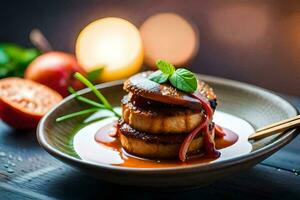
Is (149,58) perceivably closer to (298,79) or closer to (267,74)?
(267,74)

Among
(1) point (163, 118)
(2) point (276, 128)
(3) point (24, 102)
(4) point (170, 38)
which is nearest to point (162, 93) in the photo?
(1) point (163, 118)

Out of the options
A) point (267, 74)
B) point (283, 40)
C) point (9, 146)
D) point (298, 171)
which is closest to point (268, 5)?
point (283, 40)

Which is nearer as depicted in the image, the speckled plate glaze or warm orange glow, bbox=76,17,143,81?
the speckled plate glaze

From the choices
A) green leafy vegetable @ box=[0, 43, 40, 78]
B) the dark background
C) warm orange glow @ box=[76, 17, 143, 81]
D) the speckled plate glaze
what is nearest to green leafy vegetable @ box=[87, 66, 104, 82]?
the speckled plate glaze

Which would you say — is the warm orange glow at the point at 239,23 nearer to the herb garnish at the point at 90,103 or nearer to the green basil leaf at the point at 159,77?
the herb garnish at the point at 90,103

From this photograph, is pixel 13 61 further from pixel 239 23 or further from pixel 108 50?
pixel 239 23

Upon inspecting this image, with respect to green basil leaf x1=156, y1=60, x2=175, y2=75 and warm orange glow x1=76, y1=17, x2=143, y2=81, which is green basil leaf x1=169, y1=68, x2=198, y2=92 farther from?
warm orange glow x1=76, y1=17, x2=143, y2=81

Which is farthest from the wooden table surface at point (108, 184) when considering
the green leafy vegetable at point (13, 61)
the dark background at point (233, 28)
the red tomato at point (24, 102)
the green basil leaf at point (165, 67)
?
the dark background at point (233, 28)
